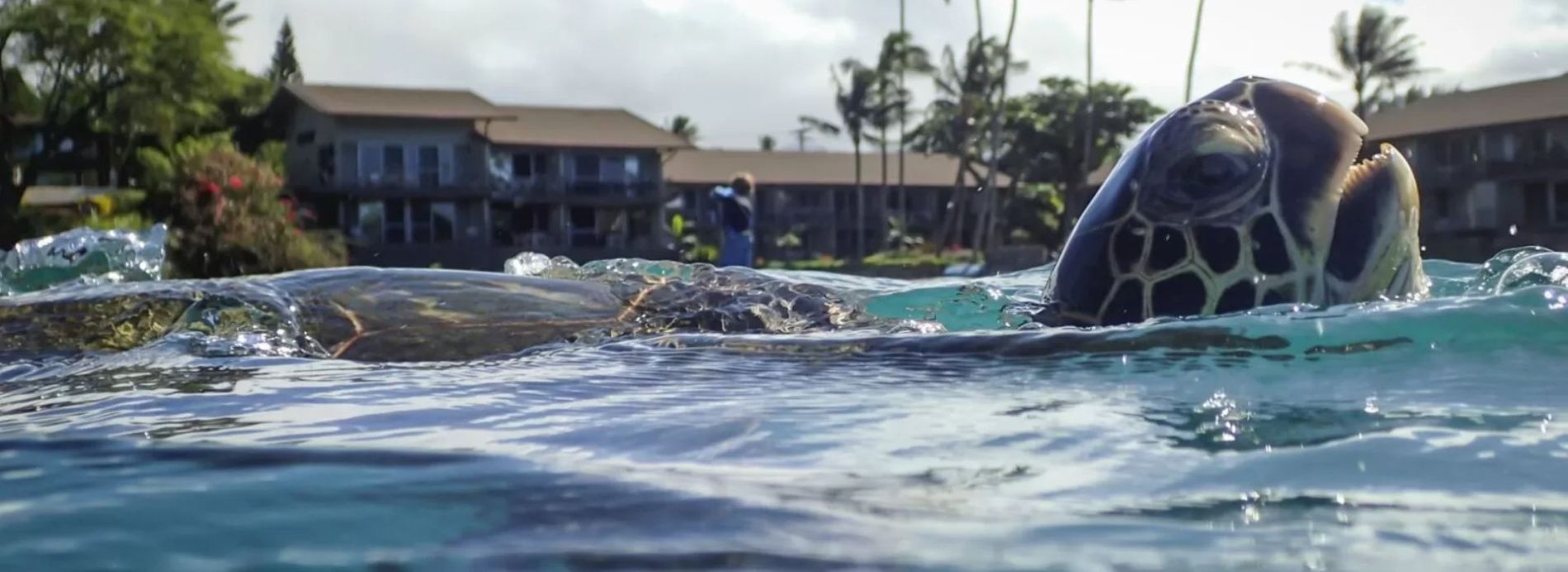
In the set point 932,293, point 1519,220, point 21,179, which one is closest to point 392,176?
point 21,179

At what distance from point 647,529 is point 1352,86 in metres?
48.7

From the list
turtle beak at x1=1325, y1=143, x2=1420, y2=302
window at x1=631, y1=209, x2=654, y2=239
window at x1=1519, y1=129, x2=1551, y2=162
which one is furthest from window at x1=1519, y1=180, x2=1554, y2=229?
turtle beak at x1=1325, y1=143, x2=1420, y2=302

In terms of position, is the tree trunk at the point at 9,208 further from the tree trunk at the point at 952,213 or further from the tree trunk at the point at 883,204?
the tree trunk at the point at 883,204

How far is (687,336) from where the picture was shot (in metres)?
3.00

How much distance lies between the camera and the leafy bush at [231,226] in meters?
18.0

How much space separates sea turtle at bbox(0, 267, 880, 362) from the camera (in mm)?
3332

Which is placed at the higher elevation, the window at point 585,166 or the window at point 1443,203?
the window at point 585,166

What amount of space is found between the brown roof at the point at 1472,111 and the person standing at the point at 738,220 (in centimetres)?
1420

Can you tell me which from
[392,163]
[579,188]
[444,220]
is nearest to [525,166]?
[579,188]

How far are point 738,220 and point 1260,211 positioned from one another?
26.6 ft

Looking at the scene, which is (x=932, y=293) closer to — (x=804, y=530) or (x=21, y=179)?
(x=804, y=530)

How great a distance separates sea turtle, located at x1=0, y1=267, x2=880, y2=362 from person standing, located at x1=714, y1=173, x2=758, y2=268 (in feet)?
22.9

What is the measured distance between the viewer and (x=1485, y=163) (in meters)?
30.1

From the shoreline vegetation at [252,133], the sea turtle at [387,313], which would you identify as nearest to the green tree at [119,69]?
the shoreline vegetation at [252,133]
